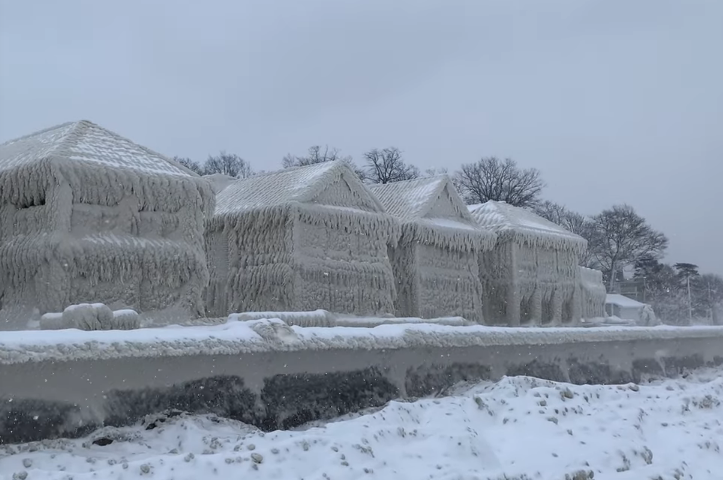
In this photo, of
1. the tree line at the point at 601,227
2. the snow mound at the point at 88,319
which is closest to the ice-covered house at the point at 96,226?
the snow mound at the point at 88,319

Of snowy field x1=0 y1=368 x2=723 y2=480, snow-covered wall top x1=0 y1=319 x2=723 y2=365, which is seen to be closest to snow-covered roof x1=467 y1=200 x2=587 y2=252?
snow-covered wall top x1=0 y1=319 x2=723 y2=365

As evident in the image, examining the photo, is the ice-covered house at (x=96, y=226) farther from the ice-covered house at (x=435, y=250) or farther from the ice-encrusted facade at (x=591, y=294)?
the ice-encrusted facade at (x=591, y=294)

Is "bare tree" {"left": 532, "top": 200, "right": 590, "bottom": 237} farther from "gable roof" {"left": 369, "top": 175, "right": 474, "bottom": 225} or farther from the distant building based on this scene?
"gable roof" {"left": 369, "top": 175, "right": 474, "bottom": 225}

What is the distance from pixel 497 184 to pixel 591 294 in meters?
22.8

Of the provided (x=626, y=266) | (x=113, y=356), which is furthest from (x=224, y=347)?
(x=626, y=266)

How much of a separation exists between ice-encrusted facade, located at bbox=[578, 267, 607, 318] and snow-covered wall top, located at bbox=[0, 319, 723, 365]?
1282 centimetres

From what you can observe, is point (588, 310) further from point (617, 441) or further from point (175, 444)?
point (175, 444)

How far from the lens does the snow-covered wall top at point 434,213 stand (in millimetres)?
16531

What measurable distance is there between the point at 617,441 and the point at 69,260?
6789mm

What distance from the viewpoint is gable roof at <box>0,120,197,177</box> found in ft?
34.7

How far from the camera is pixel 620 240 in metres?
51.8

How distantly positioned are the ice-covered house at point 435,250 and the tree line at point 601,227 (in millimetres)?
25712

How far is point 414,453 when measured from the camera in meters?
5.93

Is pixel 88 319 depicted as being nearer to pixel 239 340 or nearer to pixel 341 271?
pixel 239 340
